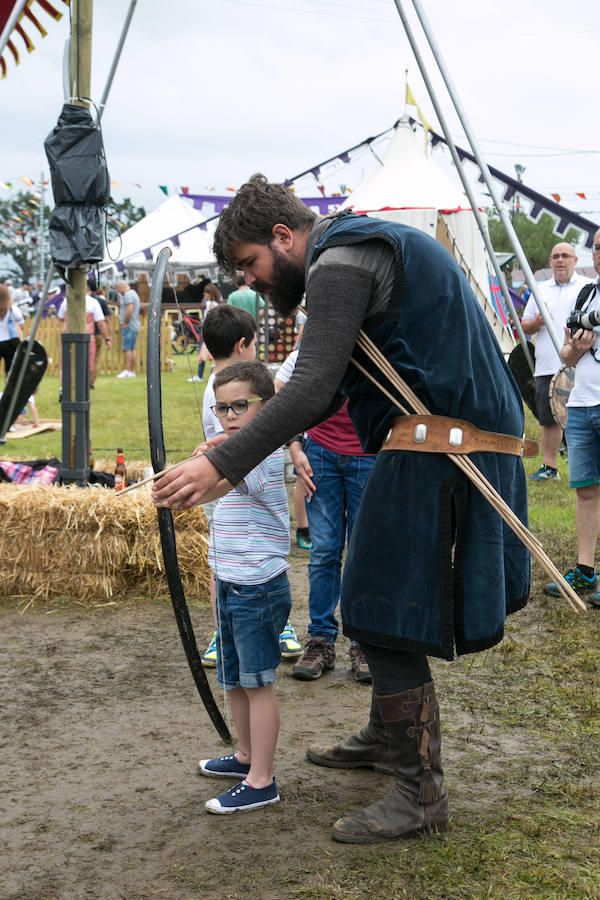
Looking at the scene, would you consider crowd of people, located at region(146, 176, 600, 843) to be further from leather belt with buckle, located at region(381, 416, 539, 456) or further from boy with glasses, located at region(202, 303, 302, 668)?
boy with glasses, located at region(202, 303, 302, 668)

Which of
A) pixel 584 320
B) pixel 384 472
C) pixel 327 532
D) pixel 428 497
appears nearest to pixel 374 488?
pixel 384 472

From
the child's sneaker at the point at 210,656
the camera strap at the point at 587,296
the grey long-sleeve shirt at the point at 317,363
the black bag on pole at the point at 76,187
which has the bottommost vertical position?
the child's sneaker at the point at 210,656

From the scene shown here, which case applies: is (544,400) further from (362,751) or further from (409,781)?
(409,781)

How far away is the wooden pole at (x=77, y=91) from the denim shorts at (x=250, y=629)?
3442 millimetres

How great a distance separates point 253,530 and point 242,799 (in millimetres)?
828

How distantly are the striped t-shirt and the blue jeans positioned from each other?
1.08m

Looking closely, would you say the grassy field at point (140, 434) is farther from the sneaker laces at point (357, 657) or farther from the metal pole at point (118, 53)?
the metal pole at point (118, 53)

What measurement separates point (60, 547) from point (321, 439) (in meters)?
1.91

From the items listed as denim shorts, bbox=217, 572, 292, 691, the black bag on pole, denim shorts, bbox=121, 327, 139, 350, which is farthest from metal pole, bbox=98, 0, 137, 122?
denim shorts, bbox=121, 327, 139, 350

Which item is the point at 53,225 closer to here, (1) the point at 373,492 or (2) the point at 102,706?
(2) the point at 102,706

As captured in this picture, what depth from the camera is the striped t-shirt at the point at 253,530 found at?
2779 millimetres

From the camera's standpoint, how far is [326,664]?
394cm

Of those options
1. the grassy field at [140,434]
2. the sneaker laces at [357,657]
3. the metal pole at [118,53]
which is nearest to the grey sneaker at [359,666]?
the sneaker laces at [357,657]

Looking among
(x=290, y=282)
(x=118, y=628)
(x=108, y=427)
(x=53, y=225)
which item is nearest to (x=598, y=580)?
(x=118, y=628)
